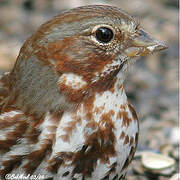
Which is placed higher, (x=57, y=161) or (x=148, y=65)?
(x=57, y=161)

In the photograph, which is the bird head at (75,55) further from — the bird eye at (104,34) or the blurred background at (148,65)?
the blurred background at (148,65)

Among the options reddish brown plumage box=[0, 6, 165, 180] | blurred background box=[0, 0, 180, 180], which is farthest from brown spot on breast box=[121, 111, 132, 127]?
blurred background box=[0, 0, 180, 180]

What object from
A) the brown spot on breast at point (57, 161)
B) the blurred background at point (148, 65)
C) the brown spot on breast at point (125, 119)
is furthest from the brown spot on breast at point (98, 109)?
the blurred background at point (148, 65)

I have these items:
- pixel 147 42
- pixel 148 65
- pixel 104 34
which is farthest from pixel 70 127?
pixel 148 65

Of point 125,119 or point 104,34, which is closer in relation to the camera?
point 104,34

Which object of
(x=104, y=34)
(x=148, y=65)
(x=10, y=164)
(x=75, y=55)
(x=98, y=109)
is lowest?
(x=148, y=65)

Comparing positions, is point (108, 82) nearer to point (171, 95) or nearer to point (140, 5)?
point (171, 95)

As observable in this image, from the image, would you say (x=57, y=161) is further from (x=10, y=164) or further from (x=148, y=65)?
(x=148, y=65)

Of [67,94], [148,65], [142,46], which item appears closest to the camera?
[67,94]
